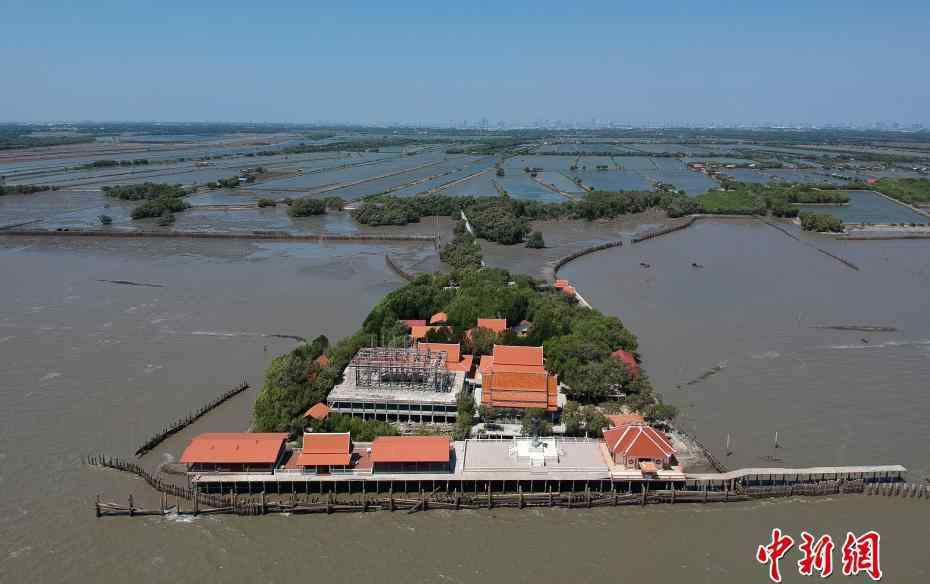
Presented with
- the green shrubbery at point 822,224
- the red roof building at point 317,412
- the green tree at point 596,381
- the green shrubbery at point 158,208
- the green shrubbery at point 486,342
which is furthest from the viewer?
the green shrubbery at point 158,208

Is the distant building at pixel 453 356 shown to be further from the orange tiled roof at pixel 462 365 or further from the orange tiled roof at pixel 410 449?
the orange tiled roof at pixel 410 449

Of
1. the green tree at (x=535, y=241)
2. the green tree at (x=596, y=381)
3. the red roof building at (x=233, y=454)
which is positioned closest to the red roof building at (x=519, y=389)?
the green tree at (x=596, y=381)

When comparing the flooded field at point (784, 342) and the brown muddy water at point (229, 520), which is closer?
the brown muddy water at point (229, 520)

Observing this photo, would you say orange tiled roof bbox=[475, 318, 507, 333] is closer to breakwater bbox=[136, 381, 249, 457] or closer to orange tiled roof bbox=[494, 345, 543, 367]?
orange tiled roof bbox=[494, 345, 543, 367]

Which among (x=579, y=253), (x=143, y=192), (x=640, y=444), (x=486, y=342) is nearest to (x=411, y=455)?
(x=640, y=444)

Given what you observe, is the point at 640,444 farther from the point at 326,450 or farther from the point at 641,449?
the point at 326,450

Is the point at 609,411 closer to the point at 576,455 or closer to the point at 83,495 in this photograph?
the point at 576,455

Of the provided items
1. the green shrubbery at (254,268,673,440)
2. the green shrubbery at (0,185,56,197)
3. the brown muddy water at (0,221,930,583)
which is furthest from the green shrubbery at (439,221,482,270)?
the green shrubbery at (0,185,56,197)
